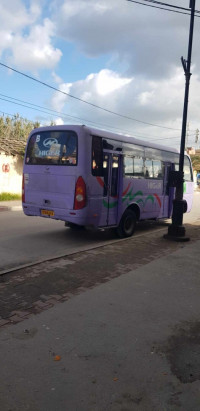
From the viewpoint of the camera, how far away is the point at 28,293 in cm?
515

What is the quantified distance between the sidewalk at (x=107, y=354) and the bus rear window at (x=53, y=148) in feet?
13.1

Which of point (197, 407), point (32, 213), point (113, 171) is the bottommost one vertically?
point (197, 407)

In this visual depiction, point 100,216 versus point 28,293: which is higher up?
point 100,216

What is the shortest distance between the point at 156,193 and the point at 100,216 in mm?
2915

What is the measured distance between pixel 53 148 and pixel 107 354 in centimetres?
627

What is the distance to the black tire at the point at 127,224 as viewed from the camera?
9945mm

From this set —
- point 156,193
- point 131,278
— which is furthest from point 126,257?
point 156,193

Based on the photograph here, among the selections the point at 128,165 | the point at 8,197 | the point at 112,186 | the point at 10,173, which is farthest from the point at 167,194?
the point at 10,173

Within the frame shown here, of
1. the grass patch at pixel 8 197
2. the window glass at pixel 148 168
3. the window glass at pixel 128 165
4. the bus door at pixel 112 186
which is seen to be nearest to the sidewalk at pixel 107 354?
the bus door at pixel 112 186

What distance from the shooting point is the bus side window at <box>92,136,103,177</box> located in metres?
8.66

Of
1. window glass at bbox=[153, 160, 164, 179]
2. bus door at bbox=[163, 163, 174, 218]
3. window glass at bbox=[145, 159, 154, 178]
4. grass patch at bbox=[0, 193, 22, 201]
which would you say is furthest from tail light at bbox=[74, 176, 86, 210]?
grass patch at bbox=[0, 193, 22, 201]

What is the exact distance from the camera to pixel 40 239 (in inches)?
372

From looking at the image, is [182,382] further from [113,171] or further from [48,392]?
[113,171]

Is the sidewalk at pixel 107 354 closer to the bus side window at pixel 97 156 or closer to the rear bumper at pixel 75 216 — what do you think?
the rear bumper at pixel 75 216
